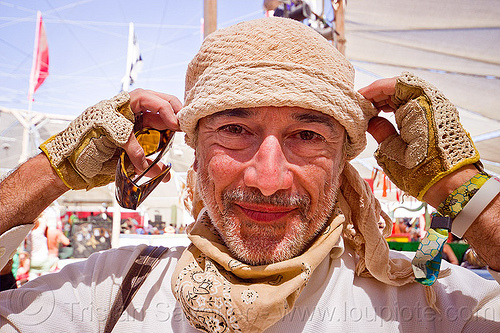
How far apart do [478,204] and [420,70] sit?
7.84 metres

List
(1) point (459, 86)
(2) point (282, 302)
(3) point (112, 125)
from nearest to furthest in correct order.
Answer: (2) point (282, 302), (3) point (112, 125), (1) point (459, 86)

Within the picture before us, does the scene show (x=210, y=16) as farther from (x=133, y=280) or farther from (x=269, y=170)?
(x=133, y=280)

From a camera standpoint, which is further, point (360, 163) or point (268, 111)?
point (360, 163)

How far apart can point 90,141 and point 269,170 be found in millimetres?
751

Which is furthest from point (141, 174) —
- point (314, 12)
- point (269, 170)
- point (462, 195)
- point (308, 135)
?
point (314, 12)

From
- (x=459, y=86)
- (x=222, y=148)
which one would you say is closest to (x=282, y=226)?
(x=222, y=148)

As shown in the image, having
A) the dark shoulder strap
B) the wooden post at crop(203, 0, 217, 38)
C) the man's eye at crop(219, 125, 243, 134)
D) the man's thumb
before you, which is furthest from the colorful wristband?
the wooden post at crop(203, 0, 217, 38)

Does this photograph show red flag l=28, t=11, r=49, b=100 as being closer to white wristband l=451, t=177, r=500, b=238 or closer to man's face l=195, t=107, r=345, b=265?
man's face l=195, t=107, r=345, b=265

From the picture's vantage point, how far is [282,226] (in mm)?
1295

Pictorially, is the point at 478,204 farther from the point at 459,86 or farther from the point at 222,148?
the point at 459,86

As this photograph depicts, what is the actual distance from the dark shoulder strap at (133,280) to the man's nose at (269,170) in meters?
0.65

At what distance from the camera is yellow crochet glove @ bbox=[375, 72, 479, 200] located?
1219mm

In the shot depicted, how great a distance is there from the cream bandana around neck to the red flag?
6.80 m

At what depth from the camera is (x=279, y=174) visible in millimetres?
1231
